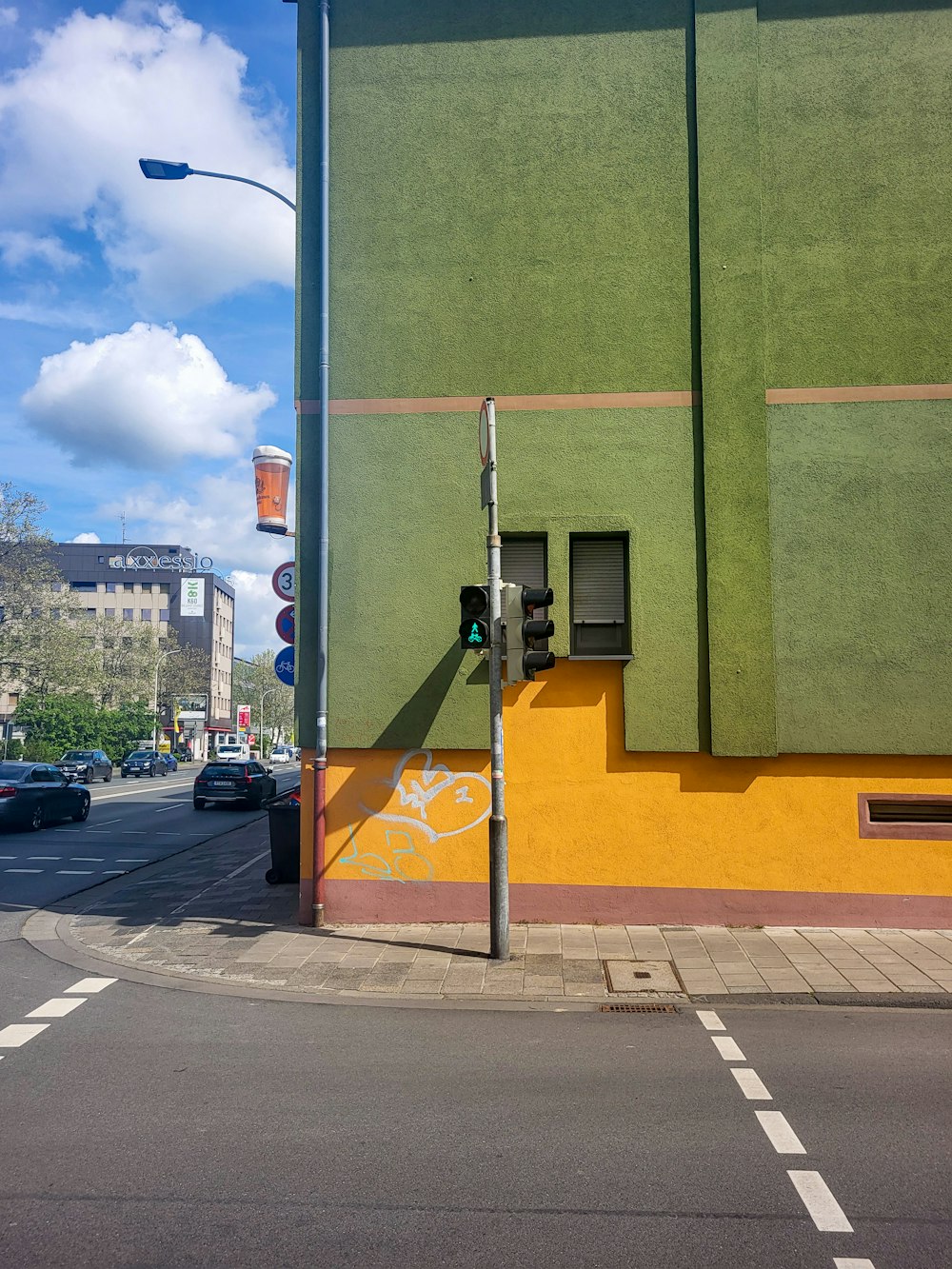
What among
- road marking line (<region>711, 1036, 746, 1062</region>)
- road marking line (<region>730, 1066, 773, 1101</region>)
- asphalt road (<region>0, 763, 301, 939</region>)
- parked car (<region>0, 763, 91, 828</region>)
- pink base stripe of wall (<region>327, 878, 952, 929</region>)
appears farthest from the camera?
parked car (<region>0, 763, 91, 828</region>)

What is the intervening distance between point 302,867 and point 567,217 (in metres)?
7.79

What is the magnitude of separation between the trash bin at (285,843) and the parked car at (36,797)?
389 inches

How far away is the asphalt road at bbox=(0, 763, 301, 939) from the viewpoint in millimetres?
13109

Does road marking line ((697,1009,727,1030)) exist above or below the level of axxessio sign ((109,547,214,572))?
below

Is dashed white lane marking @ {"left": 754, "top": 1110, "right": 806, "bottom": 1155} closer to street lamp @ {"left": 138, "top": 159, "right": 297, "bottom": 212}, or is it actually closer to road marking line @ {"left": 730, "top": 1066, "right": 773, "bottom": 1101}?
road marking line @ {"left": 730, "top": 1066, "right": 773, "bottom": 1101}

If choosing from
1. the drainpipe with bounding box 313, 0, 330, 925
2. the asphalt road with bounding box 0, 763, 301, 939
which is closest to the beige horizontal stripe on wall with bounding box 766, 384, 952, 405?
the drainpipe with bounding box 313, 0, 330, 925

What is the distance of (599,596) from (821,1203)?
689cm

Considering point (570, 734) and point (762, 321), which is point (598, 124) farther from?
point (570, 734)

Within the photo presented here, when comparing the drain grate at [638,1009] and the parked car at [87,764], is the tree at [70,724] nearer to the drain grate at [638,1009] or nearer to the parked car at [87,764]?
the parked car at [87,764]

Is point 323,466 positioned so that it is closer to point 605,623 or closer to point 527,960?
point 605,623

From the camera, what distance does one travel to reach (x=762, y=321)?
Result: 33.7 ft

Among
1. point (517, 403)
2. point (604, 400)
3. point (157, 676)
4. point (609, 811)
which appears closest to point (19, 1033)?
point (609, 811)

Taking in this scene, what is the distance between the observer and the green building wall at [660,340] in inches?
395

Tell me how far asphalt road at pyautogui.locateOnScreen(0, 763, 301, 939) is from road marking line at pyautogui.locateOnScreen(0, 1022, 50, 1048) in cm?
375
